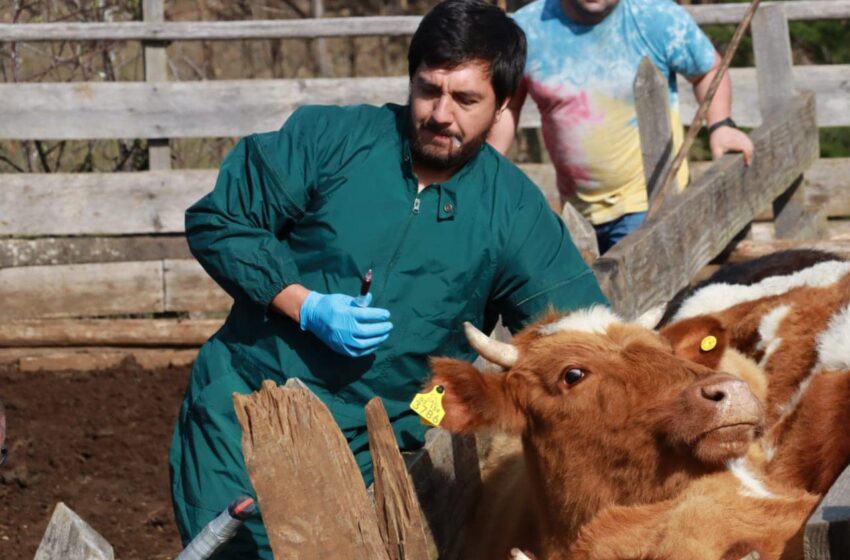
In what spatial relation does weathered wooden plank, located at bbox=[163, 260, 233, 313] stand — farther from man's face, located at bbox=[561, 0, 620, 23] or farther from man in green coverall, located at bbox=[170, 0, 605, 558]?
man in green coverall, located at bbox=[170, 0, 605, 558]

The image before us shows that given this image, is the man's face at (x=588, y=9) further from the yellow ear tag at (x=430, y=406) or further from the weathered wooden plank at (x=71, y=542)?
the weathered wooden plank at (x=71, y=542)

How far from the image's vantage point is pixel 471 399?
389 cm

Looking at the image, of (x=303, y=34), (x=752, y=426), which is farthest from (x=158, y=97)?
(x=752, y=426)

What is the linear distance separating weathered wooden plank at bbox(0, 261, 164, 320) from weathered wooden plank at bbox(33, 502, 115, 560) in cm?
701

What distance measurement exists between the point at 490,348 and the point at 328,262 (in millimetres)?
501

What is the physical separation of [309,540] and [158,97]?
7351 mm

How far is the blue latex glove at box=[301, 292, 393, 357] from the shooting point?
3.67m

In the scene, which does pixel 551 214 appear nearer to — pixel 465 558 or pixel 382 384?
pixel 382 384

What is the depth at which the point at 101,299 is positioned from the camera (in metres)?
9.83

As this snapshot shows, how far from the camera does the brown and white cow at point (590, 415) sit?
3.56 m

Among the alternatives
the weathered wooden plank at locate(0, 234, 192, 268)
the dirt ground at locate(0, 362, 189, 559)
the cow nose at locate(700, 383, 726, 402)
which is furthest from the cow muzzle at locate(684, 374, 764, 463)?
the weathered wooden plank at locate(0, 234, 192, 268)

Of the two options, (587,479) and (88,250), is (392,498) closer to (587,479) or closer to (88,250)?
(587,479)

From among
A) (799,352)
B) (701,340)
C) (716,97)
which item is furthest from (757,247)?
(701,340)

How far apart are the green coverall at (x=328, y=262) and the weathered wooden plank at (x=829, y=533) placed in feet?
5.35
